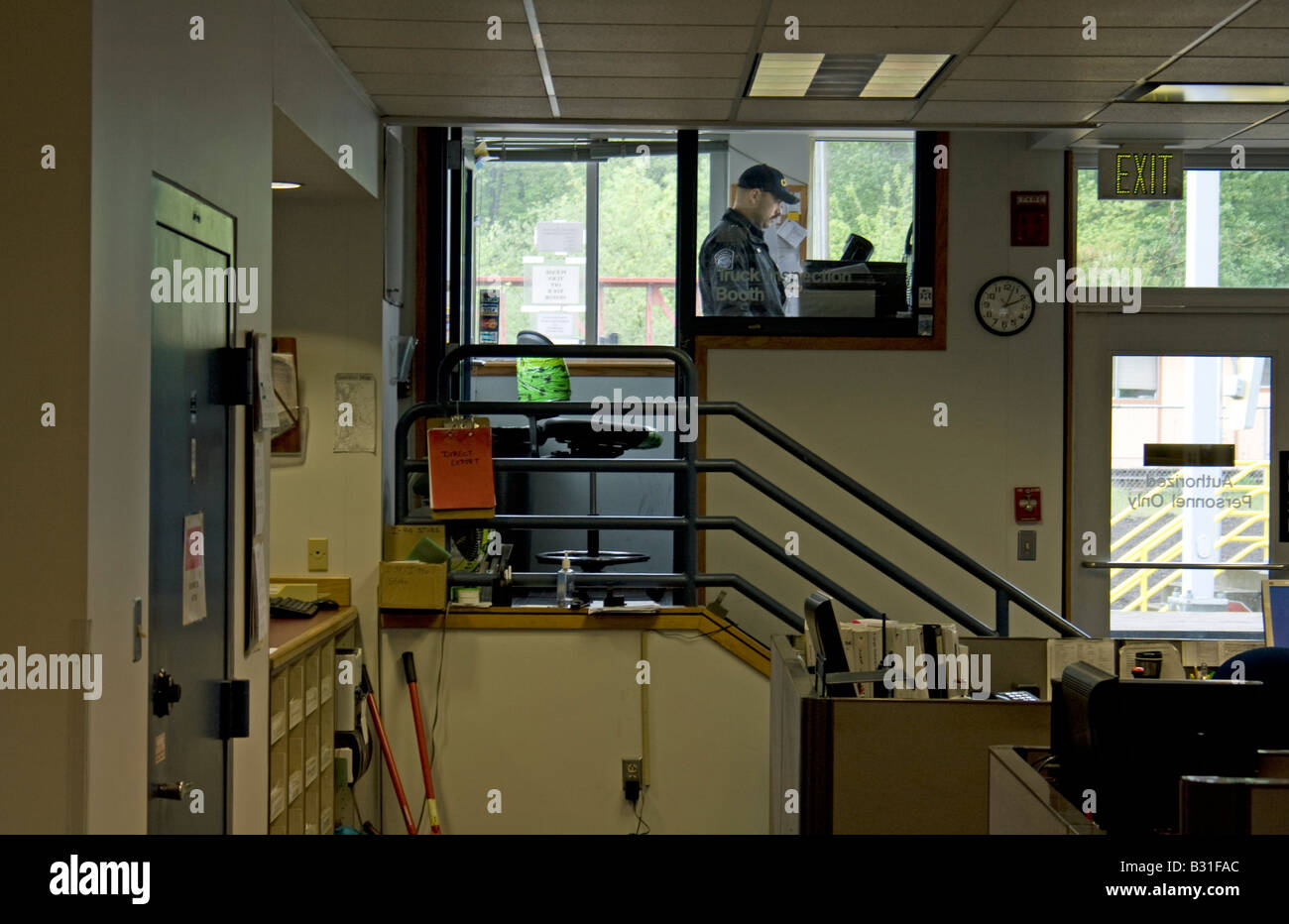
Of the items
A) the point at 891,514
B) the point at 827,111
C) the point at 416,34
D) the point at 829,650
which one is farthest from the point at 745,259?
the point at 829,650

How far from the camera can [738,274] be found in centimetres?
567

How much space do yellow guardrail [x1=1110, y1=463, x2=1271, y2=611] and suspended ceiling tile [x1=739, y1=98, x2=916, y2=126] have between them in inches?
95.2

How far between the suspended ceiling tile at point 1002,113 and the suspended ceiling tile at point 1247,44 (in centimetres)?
67

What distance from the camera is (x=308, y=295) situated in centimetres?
461

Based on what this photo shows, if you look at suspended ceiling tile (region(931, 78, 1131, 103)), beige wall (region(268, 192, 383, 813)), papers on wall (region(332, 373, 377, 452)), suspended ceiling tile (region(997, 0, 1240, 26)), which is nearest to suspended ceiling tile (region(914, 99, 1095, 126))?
suspended ceiling tile (region(931, 78, 1131, 103))

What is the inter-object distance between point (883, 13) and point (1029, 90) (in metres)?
1.11

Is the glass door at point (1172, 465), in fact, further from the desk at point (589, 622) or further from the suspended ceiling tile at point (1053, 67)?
the desk at point (589, 622)

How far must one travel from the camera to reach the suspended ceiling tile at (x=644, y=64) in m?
3.87

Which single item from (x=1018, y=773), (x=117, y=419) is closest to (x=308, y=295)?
(x=117, y=419)

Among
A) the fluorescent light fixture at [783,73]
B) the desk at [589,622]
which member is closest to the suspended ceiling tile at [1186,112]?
the fluorescent light fixture at [783,73]

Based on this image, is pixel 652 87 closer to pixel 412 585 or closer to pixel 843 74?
pixel 843 74

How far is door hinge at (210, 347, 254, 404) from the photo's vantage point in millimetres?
2662
